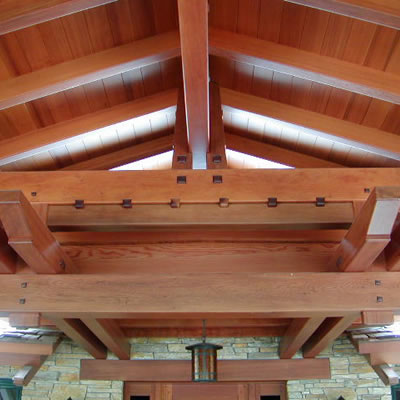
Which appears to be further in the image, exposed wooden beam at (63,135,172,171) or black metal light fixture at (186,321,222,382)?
exposed wooden beam at (63,135,172,171)

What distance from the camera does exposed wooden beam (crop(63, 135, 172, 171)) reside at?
18.0ft

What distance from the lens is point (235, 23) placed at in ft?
13.3

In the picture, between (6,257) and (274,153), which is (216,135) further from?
(6,257)

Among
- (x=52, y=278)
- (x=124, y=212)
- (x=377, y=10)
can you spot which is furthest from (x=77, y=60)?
(x=377, y=10)

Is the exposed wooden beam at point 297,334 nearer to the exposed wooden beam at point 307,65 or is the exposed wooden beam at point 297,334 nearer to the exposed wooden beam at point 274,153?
the exposed wooden beam at point 274,153

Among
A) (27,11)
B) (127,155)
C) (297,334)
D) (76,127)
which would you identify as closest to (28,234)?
(27,11)

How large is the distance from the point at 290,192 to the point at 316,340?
2.33m

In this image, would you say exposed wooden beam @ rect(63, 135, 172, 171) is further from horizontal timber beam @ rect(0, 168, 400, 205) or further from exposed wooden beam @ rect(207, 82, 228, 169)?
horizontal timber beam @ rect(0, 168, 400, 205)

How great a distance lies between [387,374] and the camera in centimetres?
559

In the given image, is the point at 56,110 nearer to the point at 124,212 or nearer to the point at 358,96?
the point at 124,212

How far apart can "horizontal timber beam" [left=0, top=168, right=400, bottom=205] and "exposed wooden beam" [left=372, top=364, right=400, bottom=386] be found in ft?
9.08

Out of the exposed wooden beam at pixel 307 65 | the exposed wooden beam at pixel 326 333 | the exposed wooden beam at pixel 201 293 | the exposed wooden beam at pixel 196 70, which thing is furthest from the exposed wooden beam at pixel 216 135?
the exposed wooden beam at pixel 326 333

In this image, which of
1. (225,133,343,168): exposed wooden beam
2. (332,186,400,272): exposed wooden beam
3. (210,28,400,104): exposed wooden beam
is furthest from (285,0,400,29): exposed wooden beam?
(225,133,343,168): exposed wooden beam

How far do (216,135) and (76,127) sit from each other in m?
1.33
